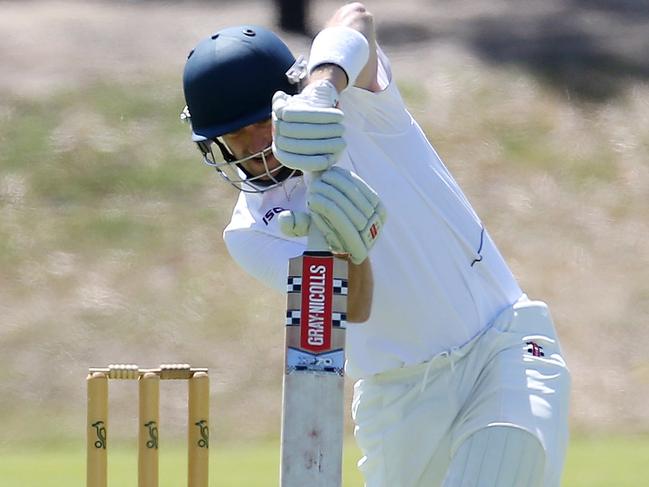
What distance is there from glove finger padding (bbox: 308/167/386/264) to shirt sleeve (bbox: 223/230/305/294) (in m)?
0.65

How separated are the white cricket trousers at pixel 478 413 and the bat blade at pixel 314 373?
62cm

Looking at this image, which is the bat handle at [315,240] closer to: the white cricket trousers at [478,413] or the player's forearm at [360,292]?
the player's forearm at [360,292]

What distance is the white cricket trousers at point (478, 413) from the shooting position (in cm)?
325

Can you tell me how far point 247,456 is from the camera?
335 inches

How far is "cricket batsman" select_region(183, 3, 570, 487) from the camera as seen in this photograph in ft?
10.8

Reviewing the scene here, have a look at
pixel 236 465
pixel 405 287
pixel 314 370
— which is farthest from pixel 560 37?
pixel 314 370

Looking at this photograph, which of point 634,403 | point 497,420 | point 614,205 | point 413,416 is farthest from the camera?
point 614,205

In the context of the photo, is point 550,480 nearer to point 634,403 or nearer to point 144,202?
point 634,403

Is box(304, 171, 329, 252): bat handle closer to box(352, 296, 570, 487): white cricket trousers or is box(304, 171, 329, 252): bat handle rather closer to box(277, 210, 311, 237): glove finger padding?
box(277, 210, 311, 237): glove finger padding

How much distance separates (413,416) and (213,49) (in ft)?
3.20

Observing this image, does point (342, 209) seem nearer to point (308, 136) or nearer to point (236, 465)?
point (308, 136)

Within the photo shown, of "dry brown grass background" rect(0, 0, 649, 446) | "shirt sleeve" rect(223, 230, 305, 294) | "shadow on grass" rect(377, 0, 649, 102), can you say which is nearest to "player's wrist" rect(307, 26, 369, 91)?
"shirt sleeve" rect(223, 230, 305, 294)

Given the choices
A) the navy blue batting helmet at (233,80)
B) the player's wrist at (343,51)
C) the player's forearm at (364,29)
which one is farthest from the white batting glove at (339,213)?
the navy blue batting helmet at (233,80)

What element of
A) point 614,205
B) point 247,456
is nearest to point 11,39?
point 614,205
